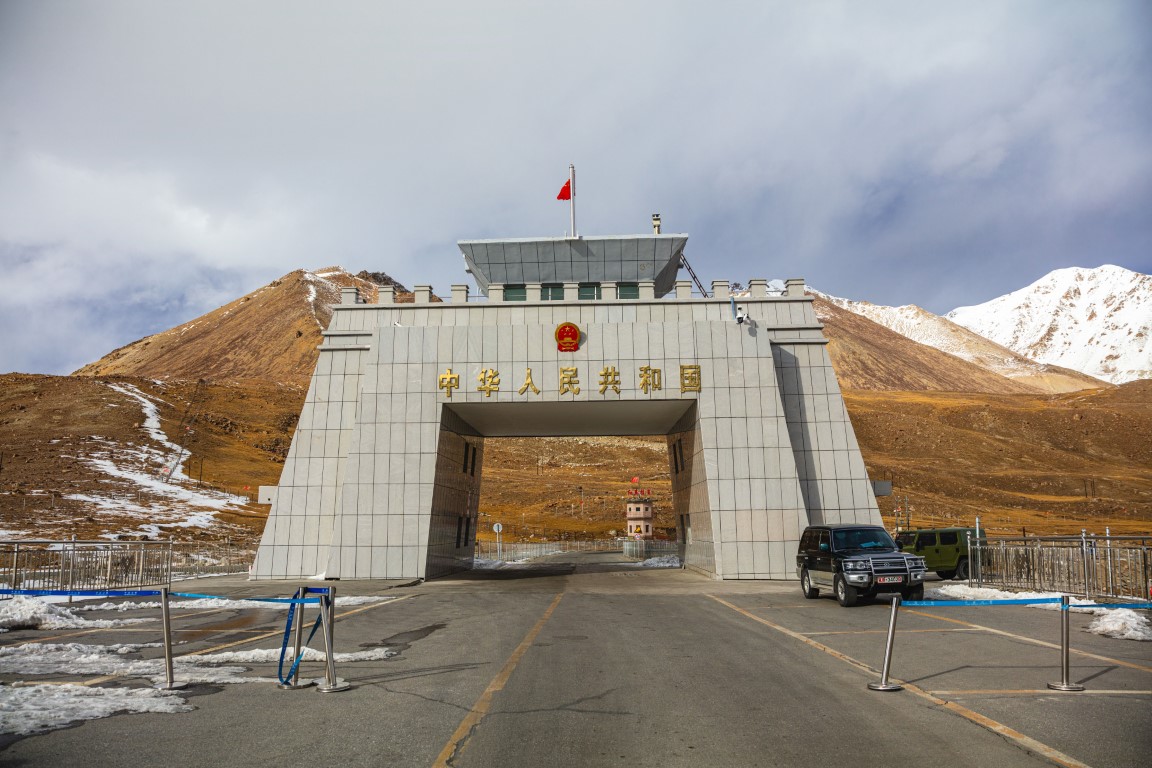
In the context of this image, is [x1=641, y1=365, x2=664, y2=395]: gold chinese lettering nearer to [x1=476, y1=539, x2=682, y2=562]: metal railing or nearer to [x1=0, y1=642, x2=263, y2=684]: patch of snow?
[x1=476, y1=539, x2=682, y2=562]: metal railing

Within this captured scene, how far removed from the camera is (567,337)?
1081 inches

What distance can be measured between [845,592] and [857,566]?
0.66 meters

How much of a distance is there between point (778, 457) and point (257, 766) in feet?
77.8

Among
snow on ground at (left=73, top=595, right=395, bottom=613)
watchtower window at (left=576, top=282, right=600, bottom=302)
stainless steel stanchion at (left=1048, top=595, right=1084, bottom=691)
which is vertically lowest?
snow on ground at (left=73, top=595, right=395, bottom=613)

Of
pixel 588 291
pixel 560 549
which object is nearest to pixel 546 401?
pixel 588 291

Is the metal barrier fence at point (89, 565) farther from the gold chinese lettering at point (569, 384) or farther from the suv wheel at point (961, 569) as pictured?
the suv wheel at point (961, 569)

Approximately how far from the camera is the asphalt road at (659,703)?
5.69 meters

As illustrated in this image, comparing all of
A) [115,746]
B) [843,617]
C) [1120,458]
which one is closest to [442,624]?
[843,617]

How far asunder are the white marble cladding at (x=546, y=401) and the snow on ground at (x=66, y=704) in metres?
19.2

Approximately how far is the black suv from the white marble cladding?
7031mm

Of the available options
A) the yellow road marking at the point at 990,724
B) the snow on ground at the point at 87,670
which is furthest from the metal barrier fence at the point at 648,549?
the yellow road marking at the point at 990,724

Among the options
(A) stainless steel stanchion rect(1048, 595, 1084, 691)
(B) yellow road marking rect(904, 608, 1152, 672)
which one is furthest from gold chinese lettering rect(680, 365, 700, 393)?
(A) stainless steel stanchion rect(1048, 595, 1084, 691)

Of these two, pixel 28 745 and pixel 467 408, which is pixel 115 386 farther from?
pixel 28 745

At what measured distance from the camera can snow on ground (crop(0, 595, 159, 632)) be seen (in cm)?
1369
